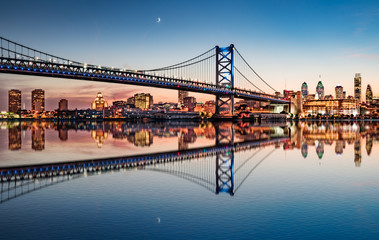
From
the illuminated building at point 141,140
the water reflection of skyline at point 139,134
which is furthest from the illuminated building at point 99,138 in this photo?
the illuminated building at point 141,140

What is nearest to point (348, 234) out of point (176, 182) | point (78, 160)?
point (176, 182)

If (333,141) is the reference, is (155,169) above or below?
below

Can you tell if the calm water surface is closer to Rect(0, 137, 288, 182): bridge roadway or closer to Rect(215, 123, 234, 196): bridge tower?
Rect(215, 123, 234, 196): bridge tower

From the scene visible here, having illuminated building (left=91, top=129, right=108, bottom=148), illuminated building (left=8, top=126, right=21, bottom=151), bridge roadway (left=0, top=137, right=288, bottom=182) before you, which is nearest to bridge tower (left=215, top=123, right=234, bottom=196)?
bridge roadway (left=0, top=137, right=288, bottom=182)

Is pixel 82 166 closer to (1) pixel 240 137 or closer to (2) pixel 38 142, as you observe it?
(2) pixel 38 142

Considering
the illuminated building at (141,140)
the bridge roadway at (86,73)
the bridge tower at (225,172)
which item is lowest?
the bridge tower at (225,172)

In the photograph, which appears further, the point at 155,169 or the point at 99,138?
the point at 99,138

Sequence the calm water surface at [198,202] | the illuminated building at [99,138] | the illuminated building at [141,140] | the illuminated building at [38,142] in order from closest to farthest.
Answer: the calm water surface at [198,202] → the illuminated building at [38,142] → the illuminated building at [141,140] → the illuminated building at [99,138]

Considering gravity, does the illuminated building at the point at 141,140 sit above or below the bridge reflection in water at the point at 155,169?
above

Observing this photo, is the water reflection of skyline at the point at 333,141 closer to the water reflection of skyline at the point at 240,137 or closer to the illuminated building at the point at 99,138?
the water reflection of skyline at the point at 240,137

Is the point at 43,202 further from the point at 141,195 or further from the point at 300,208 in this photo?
the point at 300,208

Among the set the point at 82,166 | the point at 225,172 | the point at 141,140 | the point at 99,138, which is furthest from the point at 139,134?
the point at 225,172

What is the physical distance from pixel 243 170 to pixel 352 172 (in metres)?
4.56

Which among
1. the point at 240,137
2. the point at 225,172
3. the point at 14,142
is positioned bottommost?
the point at 225,172
